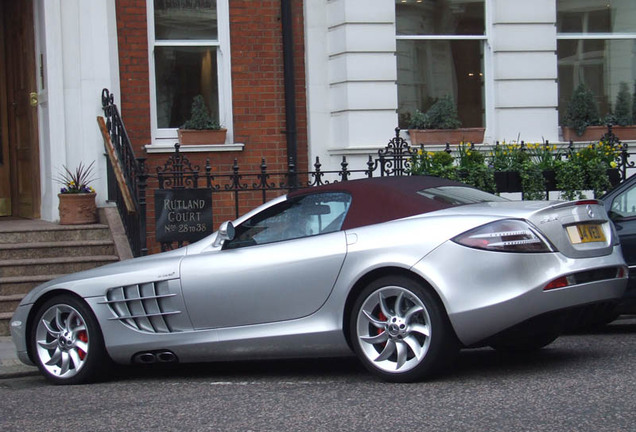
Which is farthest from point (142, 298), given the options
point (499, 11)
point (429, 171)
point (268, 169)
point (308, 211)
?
point (499, 11)

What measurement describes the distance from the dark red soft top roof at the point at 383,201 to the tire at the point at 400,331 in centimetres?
50

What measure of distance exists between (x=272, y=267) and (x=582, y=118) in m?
7.57

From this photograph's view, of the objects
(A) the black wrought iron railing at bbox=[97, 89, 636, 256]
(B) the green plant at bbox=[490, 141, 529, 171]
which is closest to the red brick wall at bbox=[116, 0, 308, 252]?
(A) the black wrought iron railing at bbox=[97, 89, 636, 256]

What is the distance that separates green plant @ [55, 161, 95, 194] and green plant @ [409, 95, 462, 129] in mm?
4008

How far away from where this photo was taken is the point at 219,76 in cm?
1307

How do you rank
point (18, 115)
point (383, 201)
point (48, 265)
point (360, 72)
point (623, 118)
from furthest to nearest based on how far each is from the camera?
point (18, 115) → point (623, 118) → point (360, 72) → point (48, 265) → point (383, 201)

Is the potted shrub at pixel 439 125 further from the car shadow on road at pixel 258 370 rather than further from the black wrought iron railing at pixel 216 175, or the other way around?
the car shadow on road at pixel 258 370

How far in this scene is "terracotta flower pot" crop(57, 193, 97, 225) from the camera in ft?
38.0

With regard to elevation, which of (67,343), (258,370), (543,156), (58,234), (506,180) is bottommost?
(258,370)

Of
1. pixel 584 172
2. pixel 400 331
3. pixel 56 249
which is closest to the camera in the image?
pixel 400 331

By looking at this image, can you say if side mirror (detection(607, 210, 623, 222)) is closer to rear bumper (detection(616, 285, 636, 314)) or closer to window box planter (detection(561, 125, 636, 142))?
rear bumper (detection(616, 285, 636, 314))

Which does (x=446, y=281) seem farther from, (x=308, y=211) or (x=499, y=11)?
(x=499, y=11)

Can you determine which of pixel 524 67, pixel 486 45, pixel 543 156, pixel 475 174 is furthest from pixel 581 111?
pixel 475 174

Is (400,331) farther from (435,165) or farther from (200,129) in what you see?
(200,129)
